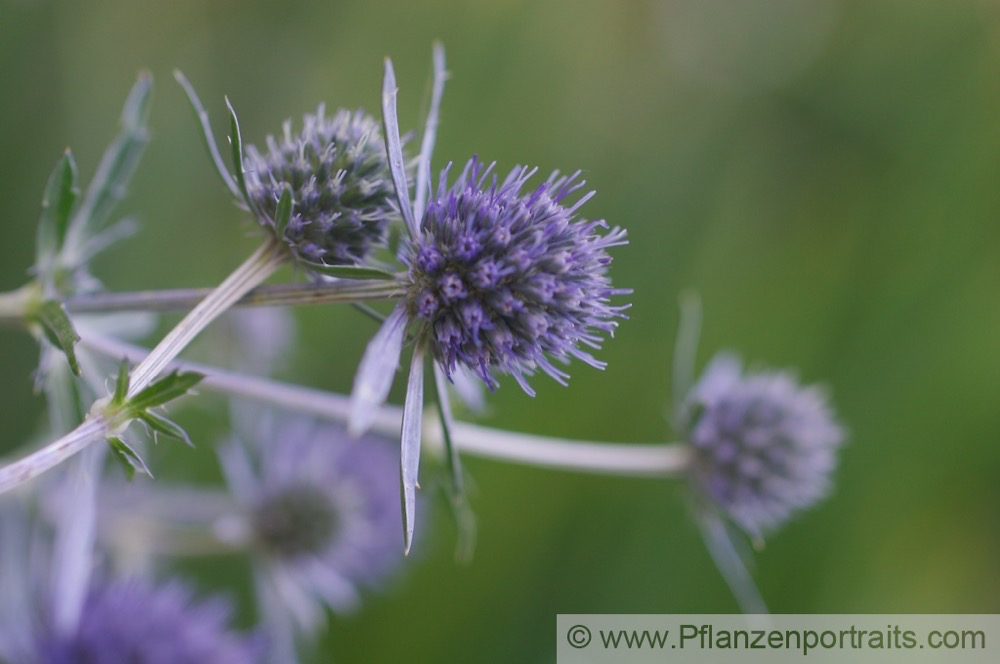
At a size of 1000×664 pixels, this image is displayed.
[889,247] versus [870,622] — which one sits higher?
[889,247]

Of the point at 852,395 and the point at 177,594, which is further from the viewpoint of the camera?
the point at 852,395

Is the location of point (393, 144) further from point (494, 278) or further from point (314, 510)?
point (314, 510)

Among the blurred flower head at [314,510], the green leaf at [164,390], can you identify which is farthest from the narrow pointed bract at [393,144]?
the blurred flower head at [314,510]

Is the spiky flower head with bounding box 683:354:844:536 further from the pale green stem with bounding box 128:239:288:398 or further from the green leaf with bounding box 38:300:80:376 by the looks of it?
the green leaf with bounding box 38:300:80:376

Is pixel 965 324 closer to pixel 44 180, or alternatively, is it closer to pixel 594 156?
pixel 594 156

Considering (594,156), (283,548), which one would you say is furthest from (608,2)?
(283,548)

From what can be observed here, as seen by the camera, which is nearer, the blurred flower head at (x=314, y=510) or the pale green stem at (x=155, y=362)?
the pale green stem at (x=155, y=362)

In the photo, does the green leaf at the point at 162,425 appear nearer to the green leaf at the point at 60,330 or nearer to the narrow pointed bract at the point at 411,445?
the green leaf at the point at 60,330
